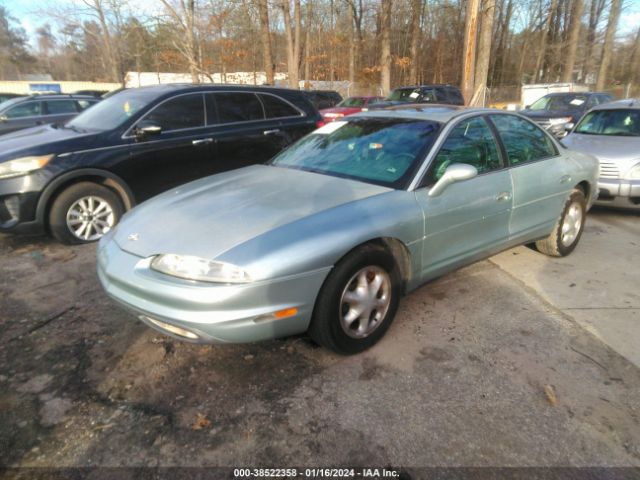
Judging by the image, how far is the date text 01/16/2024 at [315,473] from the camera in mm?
1967

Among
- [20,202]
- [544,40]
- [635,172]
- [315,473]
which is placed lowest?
[315,473]

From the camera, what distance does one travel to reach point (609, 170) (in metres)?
6.02

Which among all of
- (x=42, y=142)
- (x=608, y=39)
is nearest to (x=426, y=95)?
(x=42, y=142)

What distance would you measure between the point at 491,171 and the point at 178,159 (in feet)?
11.6

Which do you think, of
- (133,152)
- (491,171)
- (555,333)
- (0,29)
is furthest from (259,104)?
Result: (0,29)

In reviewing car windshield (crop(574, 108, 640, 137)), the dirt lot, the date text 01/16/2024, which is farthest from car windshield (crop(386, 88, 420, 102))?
the date text 01/16/2024

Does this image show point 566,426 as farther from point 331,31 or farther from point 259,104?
point 331,31

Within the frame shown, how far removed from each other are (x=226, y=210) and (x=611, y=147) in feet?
19.9

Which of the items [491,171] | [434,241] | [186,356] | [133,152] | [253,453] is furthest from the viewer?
[133,152]

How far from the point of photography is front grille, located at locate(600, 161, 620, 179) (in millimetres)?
5953

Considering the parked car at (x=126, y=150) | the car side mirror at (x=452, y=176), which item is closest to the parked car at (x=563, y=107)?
the parked car at (x=126, y=150)

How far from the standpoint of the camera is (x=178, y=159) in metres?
5.25

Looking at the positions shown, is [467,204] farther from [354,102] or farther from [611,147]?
[354,102]

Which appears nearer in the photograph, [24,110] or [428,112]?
[428,112]
